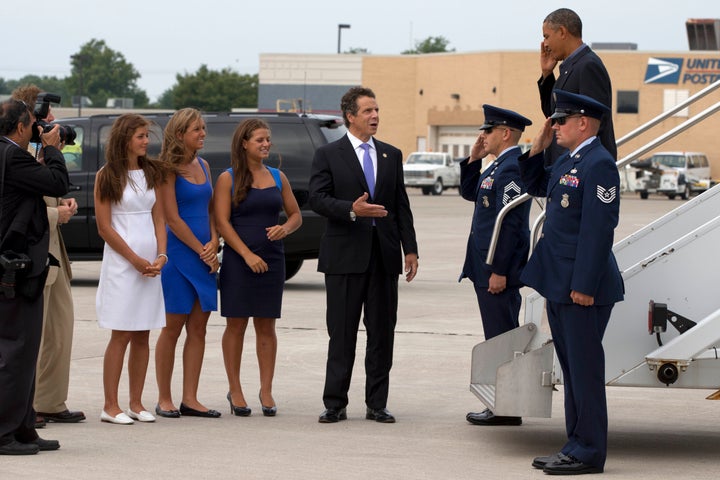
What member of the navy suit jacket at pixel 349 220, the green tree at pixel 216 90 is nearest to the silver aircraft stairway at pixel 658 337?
the navy suit jacket at pixel 349 220

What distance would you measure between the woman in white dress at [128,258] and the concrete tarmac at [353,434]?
1.02 feet

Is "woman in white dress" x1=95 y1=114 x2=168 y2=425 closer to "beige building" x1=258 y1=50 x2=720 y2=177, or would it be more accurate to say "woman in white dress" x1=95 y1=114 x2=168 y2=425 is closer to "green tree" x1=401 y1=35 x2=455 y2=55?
"beige building" x1=258 y1=50 x2=720 y2=177

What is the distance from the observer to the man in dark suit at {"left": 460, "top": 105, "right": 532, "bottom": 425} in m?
8.33

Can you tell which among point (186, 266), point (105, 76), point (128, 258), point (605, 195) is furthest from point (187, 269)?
point (105, 76)

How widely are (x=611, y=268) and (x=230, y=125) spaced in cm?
1054

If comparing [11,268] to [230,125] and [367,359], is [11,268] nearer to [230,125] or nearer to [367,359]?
[367,359]

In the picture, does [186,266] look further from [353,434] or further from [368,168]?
[353,434]

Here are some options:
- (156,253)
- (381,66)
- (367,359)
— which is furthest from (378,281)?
(381,66)

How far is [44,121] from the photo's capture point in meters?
7.80

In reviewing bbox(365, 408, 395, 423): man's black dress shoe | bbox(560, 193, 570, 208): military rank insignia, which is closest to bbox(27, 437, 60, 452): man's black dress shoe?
bbox(365, 408, 395, 423): man's black dress shoe

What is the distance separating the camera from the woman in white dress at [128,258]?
27.3ft

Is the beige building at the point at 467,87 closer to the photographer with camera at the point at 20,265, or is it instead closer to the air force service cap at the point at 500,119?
the air force service cap at the point at 500,119

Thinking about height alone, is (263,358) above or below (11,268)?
below

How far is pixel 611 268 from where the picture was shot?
6871 millimetres
